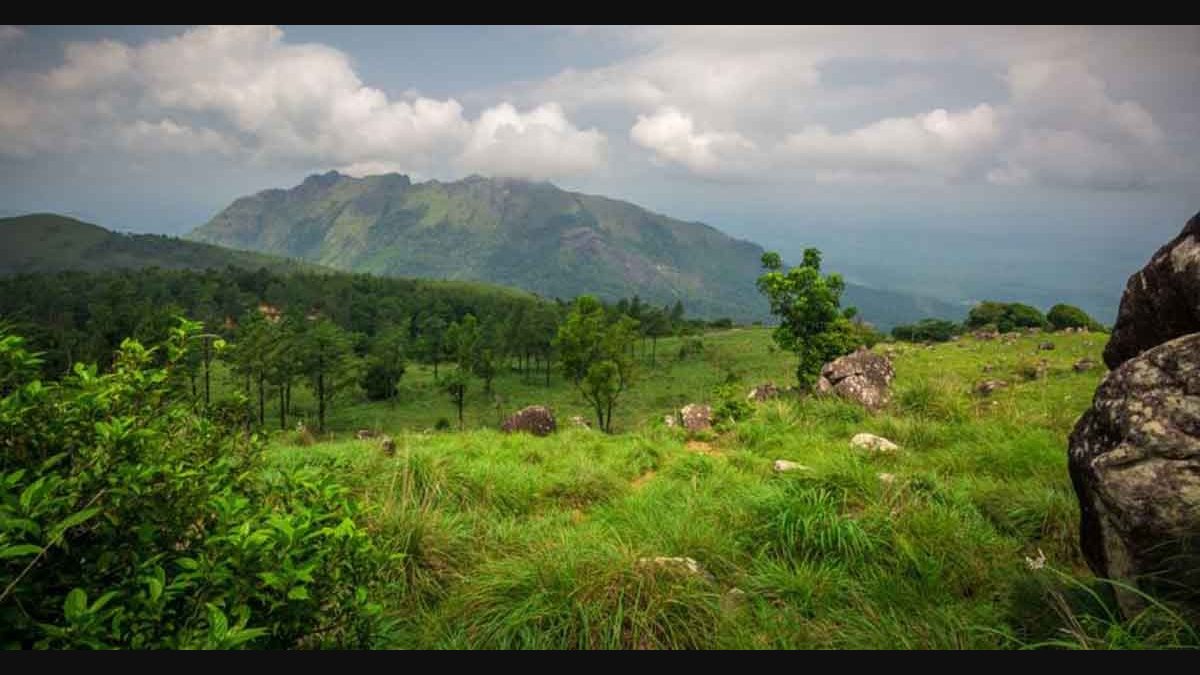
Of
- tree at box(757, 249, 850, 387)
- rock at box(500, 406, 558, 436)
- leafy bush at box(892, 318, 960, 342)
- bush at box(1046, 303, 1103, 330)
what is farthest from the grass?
leafy bush at box(892, 318, 960, 342)

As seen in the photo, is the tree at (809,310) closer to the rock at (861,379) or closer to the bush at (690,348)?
the rock at (861,379)

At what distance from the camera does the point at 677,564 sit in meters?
4.75

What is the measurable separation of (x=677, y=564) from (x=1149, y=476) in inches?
138

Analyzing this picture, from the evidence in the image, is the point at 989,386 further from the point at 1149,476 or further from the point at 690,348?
the point at 690,348

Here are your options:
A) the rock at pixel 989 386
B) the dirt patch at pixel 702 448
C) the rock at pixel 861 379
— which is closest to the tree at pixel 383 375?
the rock at pixel 861 379

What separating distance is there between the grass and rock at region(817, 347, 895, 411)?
202cm

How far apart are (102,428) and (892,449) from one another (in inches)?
379

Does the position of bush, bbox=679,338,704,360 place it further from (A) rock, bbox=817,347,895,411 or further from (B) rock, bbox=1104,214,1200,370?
(B) rock, bbox=1104,214,1200,370

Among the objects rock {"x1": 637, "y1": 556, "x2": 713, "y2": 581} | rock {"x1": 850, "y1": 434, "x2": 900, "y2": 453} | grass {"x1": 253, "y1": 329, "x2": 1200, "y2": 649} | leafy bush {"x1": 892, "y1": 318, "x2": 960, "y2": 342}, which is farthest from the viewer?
leafy bush {"x1": 892, "y1": 318, "x2": 960, "y2": 342}

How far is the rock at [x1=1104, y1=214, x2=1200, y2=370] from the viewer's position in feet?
14.6

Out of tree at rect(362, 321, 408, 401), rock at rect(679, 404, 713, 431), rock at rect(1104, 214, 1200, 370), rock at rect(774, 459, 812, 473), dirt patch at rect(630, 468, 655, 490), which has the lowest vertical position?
tree at rect(362, 321, 408, 401)

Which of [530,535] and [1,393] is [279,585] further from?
[530,535]

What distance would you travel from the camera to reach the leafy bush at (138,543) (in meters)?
2.33

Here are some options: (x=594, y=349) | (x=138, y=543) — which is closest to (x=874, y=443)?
(x=138, y=543)
